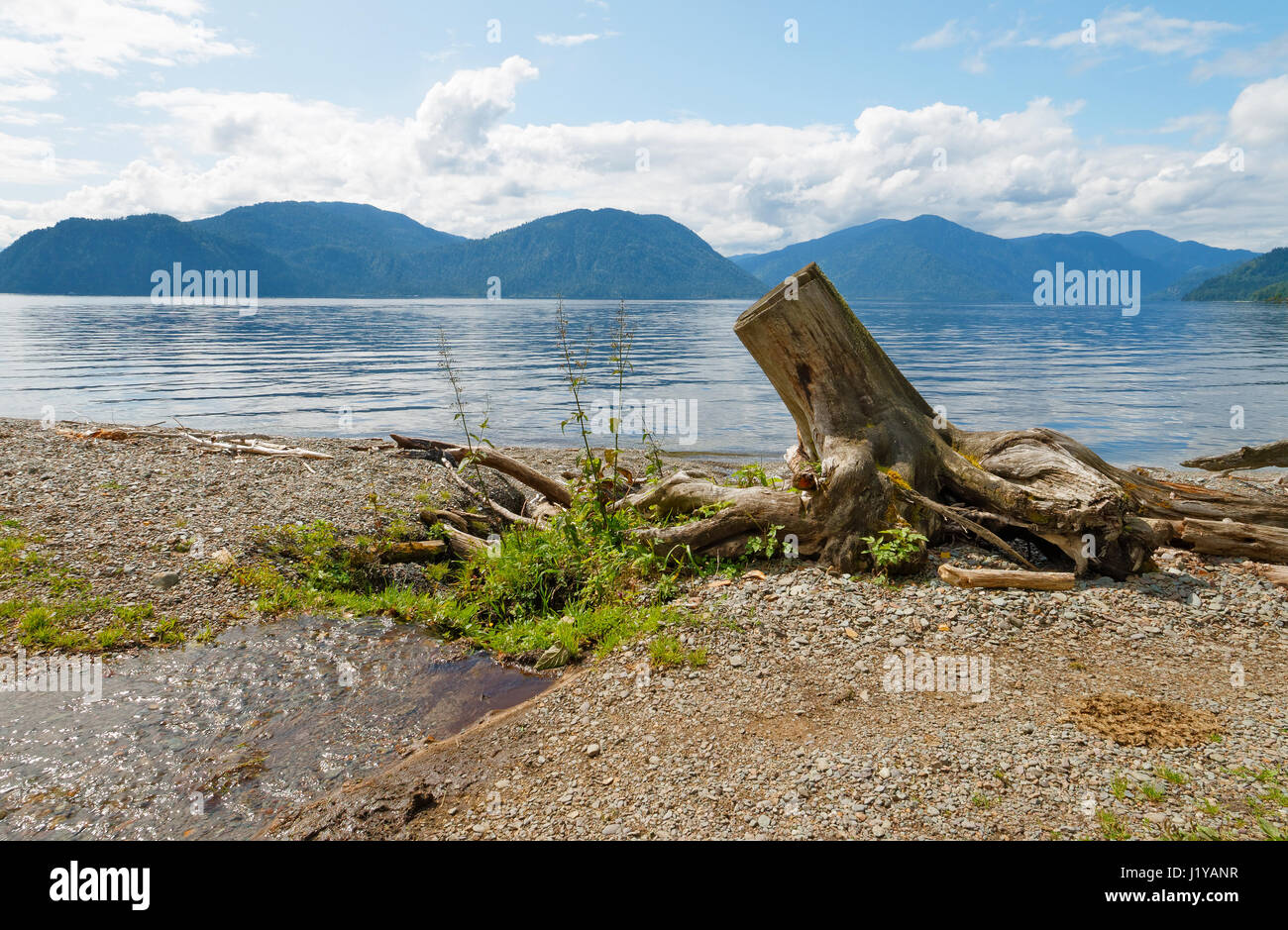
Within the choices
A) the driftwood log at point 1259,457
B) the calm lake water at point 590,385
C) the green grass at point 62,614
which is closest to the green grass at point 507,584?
the green grass at point 62,614

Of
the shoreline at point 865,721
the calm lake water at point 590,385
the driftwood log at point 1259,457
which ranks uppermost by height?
the calm lake water at point 590,385

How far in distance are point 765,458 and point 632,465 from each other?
6406 millimetres

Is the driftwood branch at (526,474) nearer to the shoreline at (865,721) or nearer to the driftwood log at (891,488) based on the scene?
the driftwood log at (891,488)

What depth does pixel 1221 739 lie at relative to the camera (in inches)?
223

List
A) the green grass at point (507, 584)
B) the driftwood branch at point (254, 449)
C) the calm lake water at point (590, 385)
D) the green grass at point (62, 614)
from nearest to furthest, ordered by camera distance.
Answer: the green grass at point (62, 614)
the green grass at point (507, 584)
the driftwood branch at point (254, 449)
the calm lake water at point (590, 385)

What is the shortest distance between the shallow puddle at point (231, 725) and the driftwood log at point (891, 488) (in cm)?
353

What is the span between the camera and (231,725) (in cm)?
720

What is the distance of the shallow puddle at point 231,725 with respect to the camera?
5934 mm

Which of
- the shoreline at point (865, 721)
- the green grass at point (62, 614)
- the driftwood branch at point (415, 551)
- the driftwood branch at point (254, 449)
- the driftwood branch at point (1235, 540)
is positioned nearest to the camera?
the shoreline at point (865, 721)

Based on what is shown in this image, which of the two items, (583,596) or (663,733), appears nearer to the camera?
(663,733)

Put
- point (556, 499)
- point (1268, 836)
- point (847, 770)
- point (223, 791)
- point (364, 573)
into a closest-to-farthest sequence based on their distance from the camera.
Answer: point (1268, 836)
point (847, 770)
point (223, 791)
point (364, 573)
point (556, 499)

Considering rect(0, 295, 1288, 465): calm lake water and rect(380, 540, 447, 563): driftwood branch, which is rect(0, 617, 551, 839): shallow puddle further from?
rect(0, 295, 1288, 465): calm lake water
